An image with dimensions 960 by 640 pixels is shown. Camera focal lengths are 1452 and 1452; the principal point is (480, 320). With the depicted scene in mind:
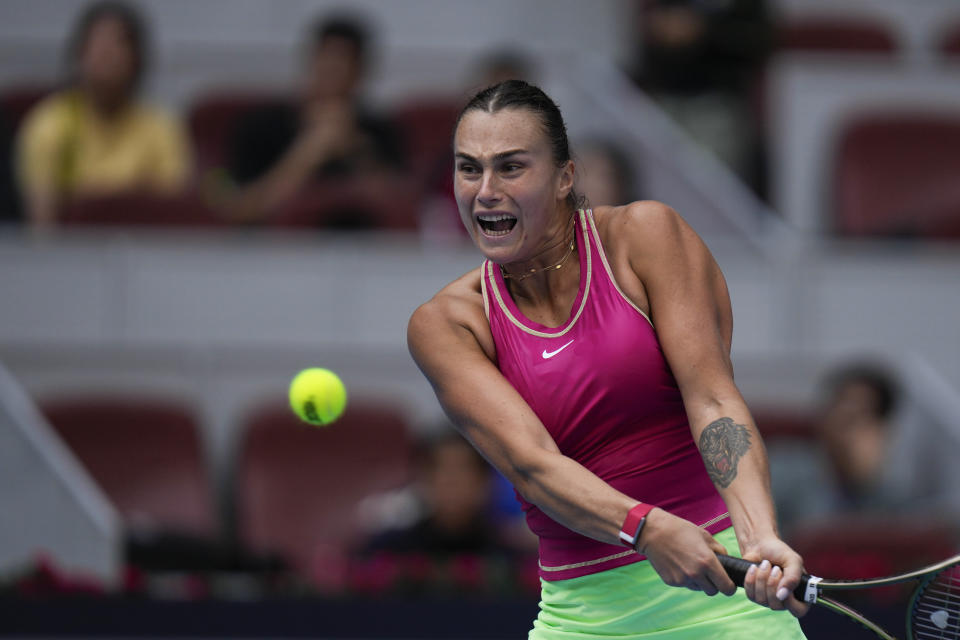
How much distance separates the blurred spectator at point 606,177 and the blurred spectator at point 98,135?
193cm

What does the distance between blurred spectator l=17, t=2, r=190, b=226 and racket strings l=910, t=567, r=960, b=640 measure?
14.7 feet

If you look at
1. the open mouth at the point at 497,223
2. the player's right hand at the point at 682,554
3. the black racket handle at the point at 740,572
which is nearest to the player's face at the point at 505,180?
the open mouth at the point at 497,223

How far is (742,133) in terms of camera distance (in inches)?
297

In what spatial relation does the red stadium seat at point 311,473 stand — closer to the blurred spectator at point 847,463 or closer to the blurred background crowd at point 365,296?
the blurred background crowd at point 365,296

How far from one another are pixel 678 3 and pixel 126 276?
3.27m

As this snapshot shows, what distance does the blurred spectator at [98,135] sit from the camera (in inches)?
260

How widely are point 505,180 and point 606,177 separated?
3.31m

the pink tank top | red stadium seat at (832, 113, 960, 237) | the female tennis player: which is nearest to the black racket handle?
the female tennis player

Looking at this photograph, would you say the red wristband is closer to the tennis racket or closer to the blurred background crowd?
the tennis racket

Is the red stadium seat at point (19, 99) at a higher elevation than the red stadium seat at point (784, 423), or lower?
higher

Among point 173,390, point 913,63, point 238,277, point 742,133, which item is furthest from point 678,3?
point 173,390

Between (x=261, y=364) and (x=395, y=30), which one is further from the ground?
(x=395, y=30)

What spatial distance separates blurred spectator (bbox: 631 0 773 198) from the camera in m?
7.55

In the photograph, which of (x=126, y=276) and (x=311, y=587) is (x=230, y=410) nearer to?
(x=126, y=276)
